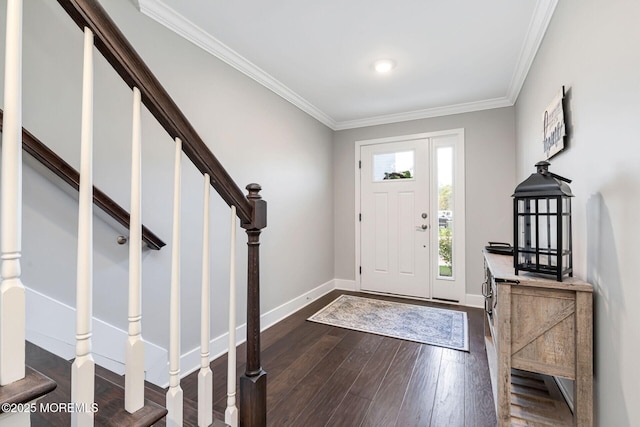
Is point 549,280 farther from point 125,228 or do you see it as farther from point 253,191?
point 125,228

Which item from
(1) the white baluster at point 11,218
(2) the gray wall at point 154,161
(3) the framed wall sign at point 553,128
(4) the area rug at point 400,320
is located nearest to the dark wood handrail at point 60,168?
(2) the gray wall at point 154,161

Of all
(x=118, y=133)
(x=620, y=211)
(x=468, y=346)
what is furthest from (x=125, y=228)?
(x=468, y=346)

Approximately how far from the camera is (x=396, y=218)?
3875mm

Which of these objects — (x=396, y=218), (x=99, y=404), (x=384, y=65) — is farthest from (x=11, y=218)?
(x=396, y=218)

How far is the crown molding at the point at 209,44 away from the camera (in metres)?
1.82

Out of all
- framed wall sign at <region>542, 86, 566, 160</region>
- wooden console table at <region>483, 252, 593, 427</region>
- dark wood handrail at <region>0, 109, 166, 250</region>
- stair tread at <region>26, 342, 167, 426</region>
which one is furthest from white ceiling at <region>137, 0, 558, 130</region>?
stair tread at <region>26, 342, 167, 426</region>

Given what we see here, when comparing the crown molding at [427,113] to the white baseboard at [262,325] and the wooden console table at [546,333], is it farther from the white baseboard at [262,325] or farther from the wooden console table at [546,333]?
the wooden console table at [546,333]

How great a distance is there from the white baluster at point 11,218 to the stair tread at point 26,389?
0.01 meters

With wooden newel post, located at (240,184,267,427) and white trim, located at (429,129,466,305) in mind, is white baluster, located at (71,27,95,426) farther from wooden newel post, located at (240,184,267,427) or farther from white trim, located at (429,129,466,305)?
white trim, located at (429,129,466,305)

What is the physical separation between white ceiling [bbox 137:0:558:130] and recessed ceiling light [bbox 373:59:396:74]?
0.05m

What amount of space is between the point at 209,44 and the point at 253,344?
6.96ft

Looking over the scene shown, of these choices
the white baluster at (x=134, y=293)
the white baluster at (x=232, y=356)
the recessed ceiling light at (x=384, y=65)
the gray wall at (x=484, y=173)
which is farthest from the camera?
the gray wall at (x=484, y=173)

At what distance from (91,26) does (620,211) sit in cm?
173

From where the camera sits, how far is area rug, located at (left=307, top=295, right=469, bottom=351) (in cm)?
259
